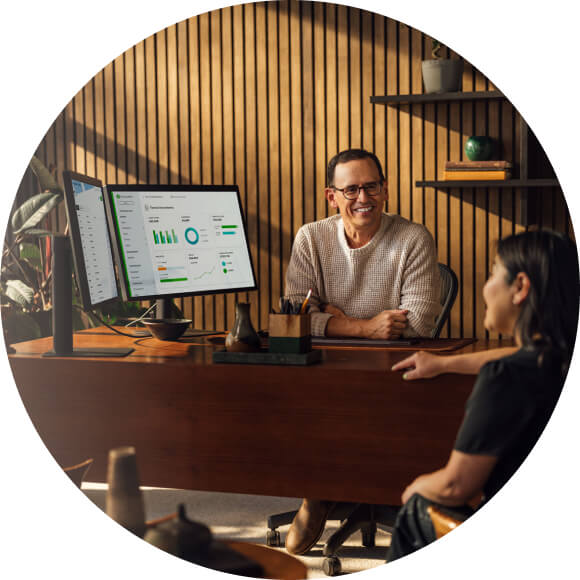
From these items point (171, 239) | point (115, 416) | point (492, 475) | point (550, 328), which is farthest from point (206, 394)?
point (550, 328)

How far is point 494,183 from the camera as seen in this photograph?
175 centimetres

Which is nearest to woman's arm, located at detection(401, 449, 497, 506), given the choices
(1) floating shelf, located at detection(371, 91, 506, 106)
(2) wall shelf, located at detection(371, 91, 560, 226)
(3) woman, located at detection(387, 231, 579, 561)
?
(3) woman, located at detection(387, 231, 579, 561)

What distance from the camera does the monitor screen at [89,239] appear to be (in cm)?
162

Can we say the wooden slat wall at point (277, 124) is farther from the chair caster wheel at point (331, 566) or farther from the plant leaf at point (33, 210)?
the chair caster wheel at point (331, 566)

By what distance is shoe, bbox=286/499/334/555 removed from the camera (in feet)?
5.06

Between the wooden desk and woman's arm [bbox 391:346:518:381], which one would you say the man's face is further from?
woman's arm [bbox 391:346:518:381]

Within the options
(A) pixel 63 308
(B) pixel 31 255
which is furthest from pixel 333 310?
(B) pixel 31 255

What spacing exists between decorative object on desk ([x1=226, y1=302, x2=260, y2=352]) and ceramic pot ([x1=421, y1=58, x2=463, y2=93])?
0.81 meters

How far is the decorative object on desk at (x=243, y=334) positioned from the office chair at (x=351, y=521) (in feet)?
1.24

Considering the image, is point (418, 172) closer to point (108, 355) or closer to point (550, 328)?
point (550, 328)

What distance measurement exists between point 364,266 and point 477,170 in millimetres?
370

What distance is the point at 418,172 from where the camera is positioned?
186 centimetres

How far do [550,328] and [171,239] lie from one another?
3.09ft

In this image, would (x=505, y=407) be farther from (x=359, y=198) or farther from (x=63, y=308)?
(x=63, y=308)
